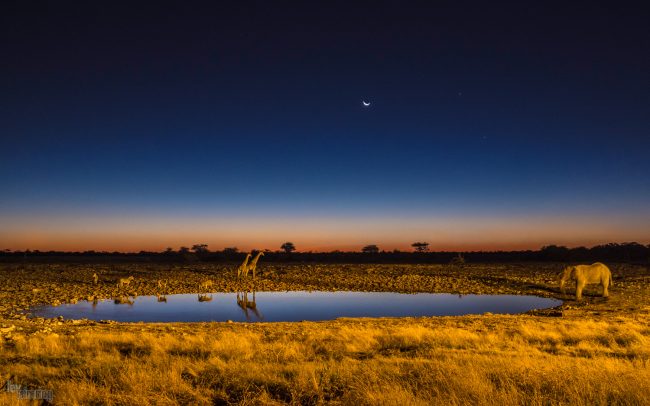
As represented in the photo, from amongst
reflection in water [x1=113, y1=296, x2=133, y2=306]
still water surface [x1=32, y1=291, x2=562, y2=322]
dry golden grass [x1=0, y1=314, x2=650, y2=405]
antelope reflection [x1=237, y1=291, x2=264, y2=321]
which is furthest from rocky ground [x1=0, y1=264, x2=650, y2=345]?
dry golden grass [x1=0, y1=314, x2=650, y2=405]

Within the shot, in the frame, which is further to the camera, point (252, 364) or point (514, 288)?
point (514, 288)

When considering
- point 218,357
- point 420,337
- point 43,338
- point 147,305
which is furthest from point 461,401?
point 147,305

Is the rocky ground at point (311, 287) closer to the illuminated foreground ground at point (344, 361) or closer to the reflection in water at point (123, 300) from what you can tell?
the reflection in water at point (123, 300)

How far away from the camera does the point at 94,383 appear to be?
24.0 feet

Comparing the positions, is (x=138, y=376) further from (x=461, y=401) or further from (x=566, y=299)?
(x=566, y=299)

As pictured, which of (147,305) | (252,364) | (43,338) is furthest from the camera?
(147,305)

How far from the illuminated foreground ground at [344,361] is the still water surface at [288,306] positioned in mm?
3362

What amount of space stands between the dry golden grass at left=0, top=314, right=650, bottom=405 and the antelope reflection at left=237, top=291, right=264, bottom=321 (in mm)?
6378

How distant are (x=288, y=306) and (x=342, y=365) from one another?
49.5ft

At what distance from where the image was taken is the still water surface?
65.2 feet

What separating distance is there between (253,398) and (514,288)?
25.6m

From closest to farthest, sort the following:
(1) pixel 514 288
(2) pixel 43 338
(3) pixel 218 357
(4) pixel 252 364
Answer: (4) pixel 252 364
(3) pixel 218 357
(2) pixel 43 338
(1) pixel 514 288

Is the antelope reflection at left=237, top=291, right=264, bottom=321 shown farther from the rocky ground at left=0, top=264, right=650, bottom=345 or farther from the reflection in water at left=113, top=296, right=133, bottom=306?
the reflection in water at left=113, top=296, right=133, bottom=306

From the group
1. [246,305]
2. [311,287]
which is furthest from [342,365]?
[311,287]
